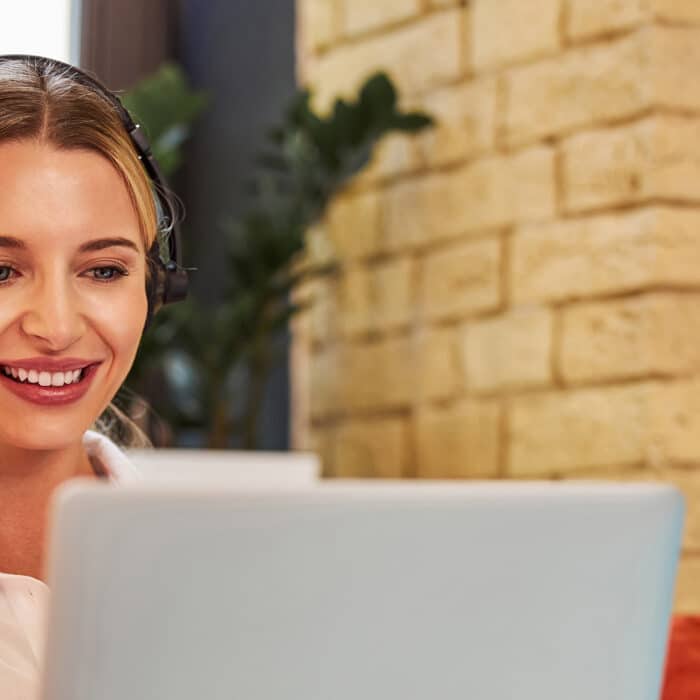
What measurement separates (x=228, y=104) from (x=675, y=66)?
4.27ft

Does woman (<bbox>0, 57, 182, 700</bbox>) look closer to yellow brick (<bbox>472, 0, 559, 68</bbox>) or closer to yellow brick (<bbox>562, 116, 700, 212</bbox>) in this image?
yellow brick (<bbox>562, 116, 700, 212</bbox>)

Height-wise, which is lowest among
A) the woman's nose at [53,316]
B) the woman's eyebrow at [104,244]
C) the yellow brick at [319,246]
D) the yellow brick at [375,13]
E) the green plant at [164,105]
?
the woman's nose at [53,316]

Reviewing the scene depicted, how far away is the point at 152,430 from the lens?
2982 mm

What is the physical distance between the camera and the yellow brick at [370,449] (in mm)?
2635

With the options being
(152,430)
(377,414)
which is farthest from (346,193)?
(152,430)

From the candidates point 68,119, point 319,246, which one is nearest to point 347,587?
point 68,119

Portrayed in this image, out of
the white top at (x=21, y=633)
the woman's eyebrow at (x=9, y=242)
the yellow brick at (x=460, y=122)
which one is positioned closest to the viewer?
the white top at (x=21, y=633)

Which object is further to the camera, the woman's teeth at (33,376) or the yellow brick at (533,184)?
the yellow brick at (533,184)

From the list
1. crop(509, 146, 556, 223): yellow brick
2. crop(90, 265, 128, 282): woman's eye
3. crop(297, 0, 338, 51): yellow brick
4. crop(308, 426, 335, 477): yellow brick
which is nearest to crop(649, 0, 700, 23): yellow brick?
crop(509, 146, 556, 223): yellow brick

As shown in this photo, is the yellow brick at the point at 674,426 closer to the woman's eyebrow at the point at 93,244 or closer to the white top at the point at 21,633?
the woman's eyebrow at the point at 93,244

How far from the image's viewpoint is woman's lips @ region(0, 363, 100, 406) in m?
1.19

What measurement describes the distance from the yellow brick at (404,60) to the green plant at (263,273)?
0.30 feet

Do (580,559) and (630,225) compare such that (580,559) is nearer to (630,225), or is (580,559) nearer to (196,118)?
(630,225)

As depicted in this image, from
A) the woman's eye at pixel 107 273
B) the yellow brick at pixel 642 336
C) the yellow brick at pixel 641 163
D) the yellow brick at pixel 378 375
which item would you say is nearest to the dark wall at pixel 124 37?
the yellow brick at pixel 378 375
